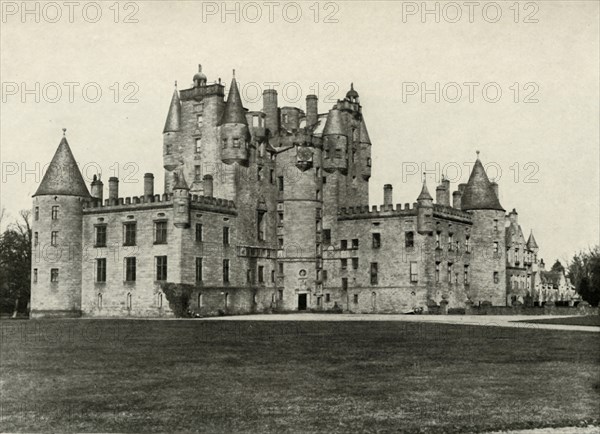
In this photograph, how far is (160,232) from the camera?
5431cm

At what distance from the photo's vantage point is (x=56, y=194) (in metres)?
56.2

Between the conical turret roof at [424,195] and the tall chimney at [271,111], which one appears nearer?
the conical turret roof at [424,195]

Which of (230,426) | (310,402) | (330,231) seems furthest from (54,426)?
(330,231)

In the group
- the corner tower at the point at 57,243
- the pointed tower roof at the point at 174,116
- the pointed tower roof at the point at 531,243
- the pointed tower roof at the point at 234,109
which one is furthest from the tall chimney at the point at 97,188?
the pointed tower roof at the point at 531,243

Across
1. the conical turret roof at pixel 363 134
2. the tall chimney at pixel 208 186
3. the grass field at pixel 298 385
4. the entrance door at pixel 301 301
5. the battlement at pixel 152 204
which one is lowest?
the grass field at pixel 298 385

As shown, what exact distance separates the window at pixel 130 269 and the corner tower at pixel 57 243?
151 inches

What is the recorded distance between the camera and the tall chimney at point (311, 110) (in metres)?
65.5

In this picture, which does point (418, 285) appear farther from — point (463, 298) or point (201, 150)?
point (201, 150)

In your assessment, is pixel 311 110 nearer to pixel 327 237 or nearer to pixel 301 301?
pixel 327 237

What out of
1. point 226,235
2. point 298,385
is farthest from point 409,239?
point 298,385

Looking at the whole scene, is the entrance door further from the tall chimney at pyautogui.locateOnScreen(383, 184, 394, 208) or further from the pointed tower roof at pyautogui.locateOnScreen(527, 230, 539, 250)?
the pointed tower roof at pyautogui.locateOnScreen(527, 230, 539, 250)

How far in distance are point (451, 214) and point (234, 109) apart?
57.9 feet

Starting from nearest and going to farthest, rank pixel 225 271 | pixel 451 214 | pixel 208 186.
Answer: pixel 225 271 < pixel 208 186 < pixel 451 214

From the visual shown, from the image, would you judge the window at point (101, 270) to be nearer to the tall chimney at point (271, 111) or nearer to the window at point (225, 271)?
the window at point (225, 271)
